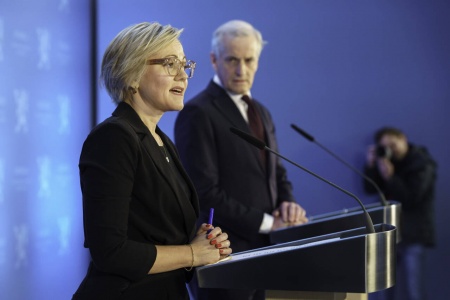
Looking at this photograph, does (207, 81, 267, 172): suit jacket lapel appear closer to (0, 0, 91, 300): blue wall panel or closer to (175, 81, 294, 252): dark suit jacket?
(175, 81, 294, 252): dark suit jacket

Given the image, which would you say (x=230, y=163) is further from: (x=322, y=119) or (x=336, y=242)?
(x=322, y=119)

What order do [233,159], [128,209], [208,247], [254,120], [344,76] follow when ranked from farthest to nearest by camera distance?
[344,76] → [254,120] → [233,159] → [208,247] → [128,209]

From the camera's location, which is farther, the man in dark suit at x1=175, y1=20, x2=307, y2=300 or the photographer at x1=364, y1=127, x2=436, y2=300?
the photographer at x1=364, y1=127, x2=436, y2=300

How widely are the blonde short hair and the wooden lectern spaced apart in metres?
0.52

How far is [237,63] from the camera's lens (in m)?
2.99

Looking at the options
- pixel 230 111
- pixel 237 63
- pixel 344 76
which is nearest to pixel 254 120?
pixel 230 111

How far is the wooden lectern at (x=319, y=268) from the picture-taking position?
1.63 metres

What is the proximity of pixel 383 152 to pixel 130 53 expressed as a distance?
2985mm

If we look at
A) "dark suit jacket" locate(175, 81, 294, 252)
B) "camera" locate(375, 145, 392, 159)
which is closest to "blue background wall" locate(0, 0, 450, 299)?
"camera" locate(375, 145, 392, 159)

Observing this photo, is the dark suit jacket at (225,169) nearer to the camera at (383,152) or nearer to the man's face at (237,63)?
the man's face at (237,63)

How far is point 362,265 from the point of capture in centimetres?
163

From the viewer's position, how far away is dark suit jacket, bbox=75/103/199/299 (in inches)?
61.9

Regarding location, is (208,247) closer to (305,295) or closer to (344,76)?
(305,295)

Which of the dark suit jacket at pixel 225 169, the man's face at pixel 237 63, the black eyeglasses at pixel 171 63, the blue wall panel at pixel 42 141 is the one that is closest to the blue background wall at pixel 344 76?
the blue wall panel at pixel 42 141
